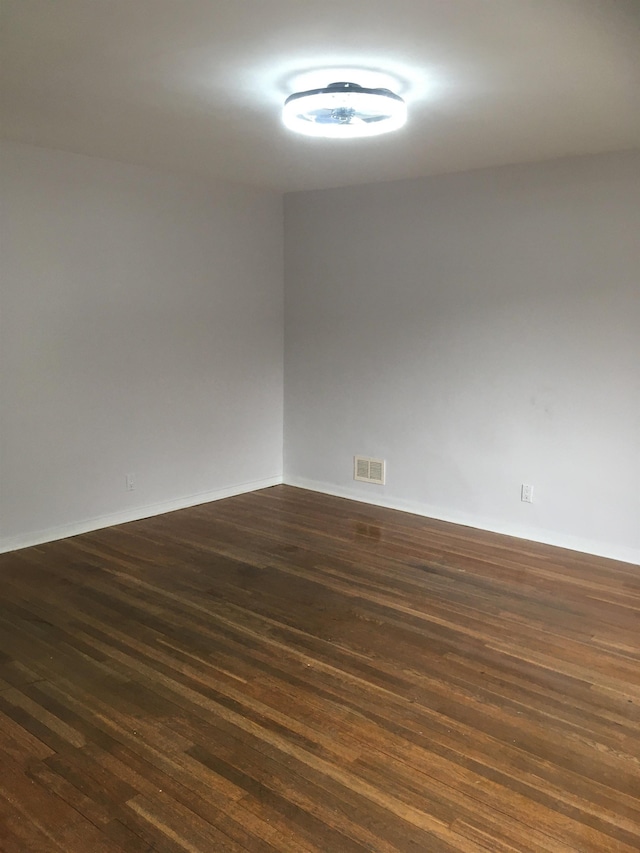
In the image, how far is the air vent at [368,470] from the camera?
545cm

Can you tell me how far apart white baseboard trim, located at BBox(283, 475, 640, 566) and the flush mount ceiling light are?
2.70 meters

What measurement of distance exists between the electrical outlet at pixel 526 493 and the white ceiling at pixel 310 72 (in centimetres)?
203

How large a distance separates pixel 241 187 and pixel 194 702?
395cm

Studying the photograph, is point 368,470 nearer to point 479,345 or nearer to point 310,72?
point 479,345

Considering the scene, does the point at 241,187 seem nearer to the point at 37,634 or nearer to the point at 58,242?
the point at 58,242

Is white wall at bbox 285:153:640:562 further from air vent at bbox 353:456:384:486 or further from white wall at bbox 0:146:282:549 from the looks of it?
white wall at bbox 0:146:282:549

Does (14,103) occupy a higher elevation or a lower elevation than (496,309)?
higher

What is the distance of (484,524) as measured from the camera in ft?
16.1

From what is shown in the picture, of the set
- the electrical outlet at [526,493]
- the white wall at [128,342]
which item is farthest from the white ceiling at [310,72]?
the electrical outlet at [526,493]

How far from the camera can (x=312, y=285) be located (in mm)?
5715

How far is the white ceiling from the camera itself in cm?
221

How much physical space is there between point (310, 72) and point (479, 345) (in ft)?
8.04

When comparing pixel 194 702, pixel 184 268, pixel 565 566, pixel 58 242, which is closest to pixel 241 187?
pixel 184 268

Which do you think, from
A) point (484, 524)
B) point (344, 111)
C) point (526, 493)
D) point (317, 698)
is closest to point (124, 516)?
point (484, 524)
